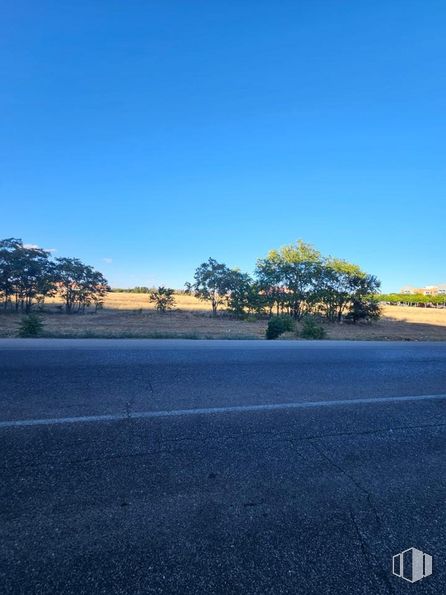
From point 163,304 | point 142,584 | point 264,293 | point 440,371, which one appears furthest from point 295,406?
point 163,304

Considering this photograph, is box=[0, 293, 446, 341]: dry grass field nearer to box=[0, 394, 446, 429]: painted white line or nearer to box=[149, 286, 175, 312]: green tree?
box=[149, 286, 175, 312]: green tree

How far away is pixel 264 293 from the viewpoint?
1150 inches

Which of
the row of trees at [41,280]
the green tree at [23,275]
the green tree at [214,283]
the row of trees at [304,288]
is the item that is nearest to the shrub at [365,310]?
the row of trees at [304,288]

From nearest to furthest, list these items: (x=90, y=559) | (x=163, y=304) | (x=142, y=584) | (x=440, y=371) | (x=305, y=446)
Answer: (x=142, y=584)
(x=90, y=559)
(x=305, y=446)
(x=440, y=371)
(x=163, y=304)

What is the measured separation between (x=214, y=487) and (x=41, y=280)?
94.1ft

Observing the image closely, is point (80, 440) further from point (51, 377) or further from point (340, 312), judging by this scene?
point (340, 312)

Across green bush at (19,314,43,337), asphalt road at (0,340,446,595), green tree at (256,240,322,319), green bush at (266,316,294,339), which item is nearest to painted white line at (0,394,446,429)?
asphalt road at (0,340,446,595)

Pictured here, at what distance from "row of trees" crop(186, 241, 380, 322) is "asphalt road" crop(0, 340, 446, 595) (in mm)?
23856

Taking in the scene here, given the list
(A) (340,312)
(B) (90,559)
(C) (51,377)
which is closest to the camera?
(B) (90,559)

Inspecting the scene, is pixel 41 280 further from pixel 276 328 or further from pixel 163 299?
pixel 276 328

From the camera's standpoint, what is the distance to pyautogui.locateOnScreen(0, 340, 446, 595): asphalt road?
5.33ft

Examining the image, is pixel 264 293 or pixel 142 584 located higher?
pixel 264 293

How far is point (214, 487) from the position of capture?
236 centimetres

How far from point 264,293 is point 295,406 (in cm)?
2519
